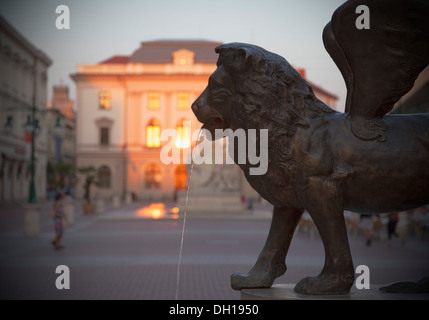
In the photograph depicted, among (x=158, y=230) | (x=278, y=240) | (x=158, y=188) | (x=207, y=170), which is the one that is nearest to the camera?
(x=278, y=240)

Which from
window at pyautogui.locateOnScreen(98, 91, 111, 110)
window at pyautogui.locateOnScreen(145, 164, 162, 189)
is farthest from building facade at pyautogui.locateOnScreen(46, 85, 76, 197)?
window at pyautogui.locateOnScreen(145, 164, 162, 189)

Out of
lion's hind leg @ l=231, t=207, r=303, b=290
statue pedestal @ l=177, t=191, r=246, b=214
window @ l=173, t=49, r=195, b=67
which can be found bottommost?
statue pedestal @ l=177, t=191, r=246, b=214

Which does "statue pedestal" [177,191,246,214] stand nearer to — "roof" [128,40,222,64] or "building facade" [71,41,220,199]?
"building facade" [71,41,220,199]

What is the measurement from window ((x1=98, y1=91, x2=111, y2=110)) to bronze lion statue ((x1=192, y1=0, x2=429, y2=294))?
53.5m

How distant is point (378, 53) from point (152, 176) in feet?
169

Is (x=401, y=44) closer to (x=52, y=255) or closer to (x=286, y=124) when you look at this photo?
(x=286, y=124)

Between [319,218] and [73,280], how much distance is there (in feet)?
22.2

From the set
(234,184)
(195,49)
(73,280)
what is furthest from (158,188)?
(73,280)

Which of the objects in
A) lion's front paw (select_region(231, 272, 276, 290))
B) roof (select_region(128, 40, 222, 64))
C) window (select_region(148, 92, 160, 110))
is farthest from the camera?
roof (select_region(128, 40, 222, 64))

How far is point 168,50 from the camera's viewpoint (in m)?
56.2

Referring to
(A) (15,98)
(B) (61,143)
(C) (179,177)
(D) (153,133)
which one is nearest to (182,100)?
(D) (153,133)

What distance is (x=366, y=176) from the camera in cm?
316

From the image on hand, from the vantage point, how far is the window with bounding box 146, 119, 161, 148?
54.2 m

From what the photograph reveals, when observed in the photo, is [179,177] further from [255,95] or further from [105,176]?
[255,95]
